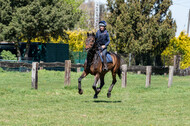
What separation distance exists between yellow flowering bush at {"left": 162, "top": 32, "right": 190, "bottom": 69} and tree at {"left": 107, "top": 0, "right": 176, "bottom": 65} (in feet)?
6.40

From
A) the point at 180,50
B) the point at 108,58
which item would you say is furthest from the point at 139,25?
the point at 108,58

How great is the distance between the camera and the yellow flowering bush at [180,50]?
43125 millimetres

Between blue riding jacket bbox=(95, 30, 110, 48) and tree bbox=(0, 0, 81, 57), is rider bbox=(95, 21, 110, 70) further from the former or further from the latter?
tree bbox=(0, 0, 81, 57)

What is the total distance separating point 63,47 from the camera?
141 feet

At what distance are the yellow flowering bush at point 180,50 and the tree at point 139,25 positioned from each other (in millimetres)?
1951

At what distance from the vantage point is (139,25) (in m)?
39.6

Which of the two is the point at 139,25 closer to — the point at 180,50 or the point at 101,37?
the point at 180,50

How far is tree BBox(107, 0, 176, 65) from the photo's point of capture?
130 ft

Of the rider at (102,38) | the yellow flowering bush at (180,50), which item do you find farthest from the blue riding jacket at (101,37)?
the yellow flowering bush at (180,50)

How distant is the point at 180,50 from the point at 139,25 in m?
7.23

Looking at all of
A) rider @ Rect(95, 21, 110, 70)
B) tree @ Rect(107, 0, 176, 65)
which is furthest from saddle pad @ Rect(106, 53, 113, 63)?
tree @ Rect(107, 0, 176, 65)

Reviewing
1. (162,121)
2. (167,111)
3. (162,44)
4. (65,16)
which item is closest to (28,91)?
(167,111)

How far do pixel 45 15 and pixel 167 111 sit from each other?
29283 millimetres

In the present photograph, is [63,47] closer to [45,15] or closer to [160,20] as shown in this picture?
[45,15]
